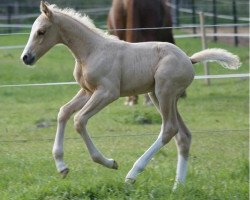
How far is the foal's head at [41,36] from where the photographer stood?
7.66 meters

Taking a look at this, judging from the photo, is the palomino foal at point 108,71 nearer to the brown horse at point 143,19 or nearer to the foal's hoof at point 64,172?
the foal's hoof at point 64,172

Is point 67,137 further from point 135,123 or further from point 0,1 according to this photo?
point 0,1

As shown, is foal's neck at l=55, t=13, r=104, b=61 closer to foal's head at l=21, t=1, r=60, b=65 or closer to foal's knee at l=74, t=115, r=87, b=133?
foal's head at l=21, t=1, r=60, b=65

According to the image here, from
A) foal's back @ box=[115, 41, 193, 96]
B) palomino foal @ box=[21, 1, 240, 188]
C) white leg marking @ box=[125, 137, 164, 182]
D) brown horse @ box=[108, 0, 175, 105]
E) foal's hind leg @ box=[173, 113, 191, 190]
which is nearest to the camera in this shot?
white leg marking @ box=[125, 137, 164, 182]

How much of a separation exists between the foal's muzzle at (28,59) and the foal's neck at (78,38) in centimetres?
38

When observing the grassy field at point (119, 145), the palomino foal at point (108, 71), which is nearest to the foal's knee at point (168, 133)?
the palomino foal at point (108, 71)

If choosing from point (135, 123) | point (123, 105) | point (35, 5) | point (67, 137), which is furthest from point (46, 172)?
point (35, 5)

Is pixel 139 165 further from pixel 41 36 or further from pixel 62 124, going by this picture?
pixel 41 36

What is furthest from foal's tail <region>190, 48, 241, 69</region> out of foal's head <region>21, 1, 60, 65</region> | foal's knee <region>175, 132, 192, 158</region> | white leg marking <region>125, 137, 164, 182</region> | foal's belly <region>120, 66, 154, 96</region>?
foal's head <region>21, 1, 60, 65</region>

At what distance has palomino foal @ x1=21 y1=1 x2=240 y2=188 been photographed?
761 centimetres

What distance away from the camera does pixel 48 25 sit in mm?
7711

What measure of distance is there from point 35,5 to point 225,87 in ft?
50.1

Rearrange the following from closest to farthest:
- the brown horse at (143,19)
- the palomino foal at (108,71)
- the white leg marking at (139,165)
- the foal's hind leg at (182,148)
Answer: the white leg marking at (139,165) → the palomino foal at (108,71) → the foal's hind leg at (182,148) → the brown horse at (143,19)

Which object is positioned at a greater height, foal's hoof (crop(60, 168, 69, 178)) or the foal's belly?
the foal's belly
